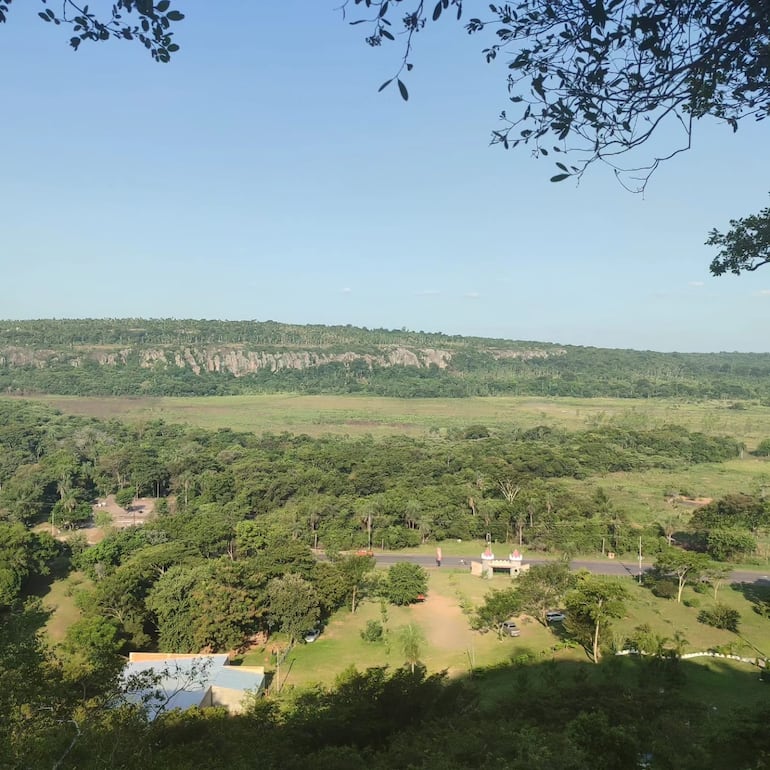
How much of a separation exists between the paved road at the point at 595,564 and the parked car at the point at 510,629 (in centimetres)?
750

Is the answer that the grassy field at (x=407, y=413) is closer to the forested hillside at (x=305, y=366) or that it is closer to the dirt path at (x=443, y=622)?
the forested hillside at (x=305, y=366)

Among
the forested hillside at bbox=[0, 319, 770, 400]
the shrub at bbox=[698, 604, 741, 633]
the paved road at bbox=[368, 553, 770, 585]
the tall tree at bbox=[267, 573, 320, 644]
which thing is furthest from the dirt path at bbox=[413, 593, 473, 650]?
the forested hillside at bbox=[0, 319, 770, 400]

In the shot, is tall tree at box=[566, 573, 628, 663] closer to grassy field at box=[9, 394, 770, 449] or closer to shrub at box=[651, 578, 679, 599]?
shrub at box=[651, 578, 679, 599]

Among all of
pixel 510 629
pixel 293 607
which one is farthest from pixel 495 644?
pixel 293 607

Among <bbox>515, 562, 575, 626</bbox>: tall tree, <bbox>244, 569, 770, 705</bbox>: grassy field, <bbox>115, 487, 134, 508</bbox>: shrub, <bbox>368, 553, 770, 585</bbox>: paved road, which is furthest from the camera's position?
<bbox>115, 487, 134, 508</bbox>: shrub

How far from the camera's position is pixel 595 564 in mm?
29469

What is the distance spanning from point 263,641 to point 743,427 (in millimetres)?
73875

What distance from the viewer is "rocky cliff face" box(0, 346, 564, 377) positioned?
10869 centimetres

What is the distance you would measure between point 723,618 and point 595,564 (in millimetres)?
8730

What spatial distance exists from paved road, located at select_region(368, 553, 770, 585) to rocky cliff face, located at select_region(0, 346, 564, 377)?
308 feet

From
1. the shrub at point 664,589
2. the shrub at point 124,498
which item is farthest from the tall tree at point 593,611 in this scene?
the shrub at point 124,498

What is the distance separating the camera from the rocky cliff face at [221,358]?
10869 cm

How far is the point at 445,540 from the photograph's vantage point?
34.2m

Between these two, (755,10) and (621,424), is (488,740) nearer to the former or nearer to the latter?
(755,10)
